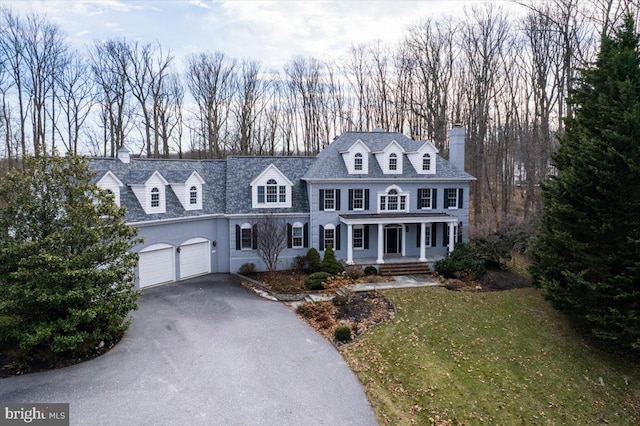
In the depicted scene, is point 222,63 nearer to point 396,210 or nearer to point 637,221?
point 396,210

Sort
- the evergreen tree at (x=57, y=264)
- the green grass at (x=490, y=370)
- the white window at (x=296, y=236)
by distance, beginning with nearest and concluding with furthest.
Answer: the green grass at (x=490, y=370) < the evergreen tree at (x=57, y=264) < the white window at (x=296, y=236)

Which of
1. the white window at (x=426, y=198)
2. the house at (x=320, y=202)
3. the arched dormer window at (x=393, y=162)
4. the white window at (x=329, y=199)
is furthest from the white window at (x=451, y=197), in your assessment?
the white window at (x=329, y=199)

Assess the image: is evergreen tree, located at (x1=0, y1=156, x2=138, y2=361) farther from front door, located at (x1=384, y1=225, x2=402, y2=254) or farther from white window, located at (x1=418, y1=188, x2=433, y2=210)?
white window, located at (x1=418, y1=188, x2=433, y2=210)

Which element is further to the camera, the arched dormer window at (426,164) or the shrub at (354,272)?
the arched dormer window at (426,164)

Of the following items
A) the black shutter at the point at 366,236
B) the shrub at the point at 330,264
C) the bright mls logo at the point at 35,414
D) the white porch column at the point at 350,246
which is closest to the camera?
the bright mls logo at the point at 35,414

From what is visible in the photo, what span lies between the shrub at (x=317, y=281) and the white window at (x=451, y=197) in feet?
32.3

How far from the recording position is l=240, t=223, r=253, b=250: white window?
2234 cm

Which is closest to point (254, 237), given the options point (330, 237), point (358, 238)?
point (330, 237)

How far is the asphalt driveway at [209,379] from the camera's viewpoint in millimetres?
9180

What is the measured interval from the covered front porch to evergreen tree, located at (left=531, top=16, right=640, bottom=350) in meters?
8.84

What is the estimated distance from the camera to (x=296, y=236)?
75.6ft

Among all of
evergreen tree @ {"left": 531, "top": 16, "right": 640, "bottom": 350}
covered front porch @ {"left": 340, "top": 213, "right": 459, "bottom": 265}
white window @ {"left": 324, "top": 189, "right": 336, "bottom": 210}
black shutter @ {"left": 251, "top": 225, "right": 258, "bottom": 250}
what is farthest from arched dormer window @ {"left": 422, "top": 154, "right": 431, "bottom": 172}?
black shutter @ {"left": 251, "top": 225, "right": 258, "bottom": 250}

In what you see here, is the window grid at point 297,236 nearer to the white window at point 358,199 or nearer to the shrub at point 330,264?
the shrub at point 330,264

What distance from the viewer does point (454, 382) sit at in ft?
35.9
